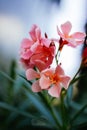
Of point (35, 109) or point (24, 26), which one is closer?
point (35, 109)

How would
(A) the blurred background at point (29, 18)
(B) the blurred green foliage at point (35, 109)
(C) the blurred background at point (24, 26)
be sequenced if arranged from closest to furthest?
1. (B) the blurred green foliage at point (35, 109)
2. (C) the blurred background at point (24, 26)
3. (A) the blurred background at point (29, 18)

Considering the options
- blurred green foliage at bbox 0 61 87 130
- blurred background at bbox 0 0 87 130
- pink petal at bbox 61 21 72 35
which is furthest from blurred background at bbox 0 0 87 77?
pink petal at bbox 61 21 72 35

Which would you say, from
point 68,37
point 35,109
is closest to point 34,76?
point 68,37

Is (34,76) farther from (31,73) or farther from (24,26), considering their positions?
(24,26)

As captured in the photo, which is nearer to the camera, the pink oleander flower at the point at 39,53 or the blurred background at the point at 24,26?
the pink oleander flower at the point at 39,53

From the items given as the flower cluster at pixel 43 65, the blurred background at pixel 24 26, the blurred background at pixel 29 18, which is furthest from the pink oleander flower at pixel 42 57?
the blurred background at pixel 29 18

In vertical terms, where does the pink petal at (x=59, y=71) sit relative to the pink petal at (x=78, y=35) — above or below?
below

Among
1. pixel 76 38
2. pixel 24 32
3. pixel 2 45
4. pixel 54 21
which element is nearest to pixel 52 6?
pixel 54 21

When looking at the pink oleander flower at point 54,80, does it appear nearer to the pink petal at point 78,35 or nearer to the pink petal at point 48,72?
the pink petal at point 48,72
